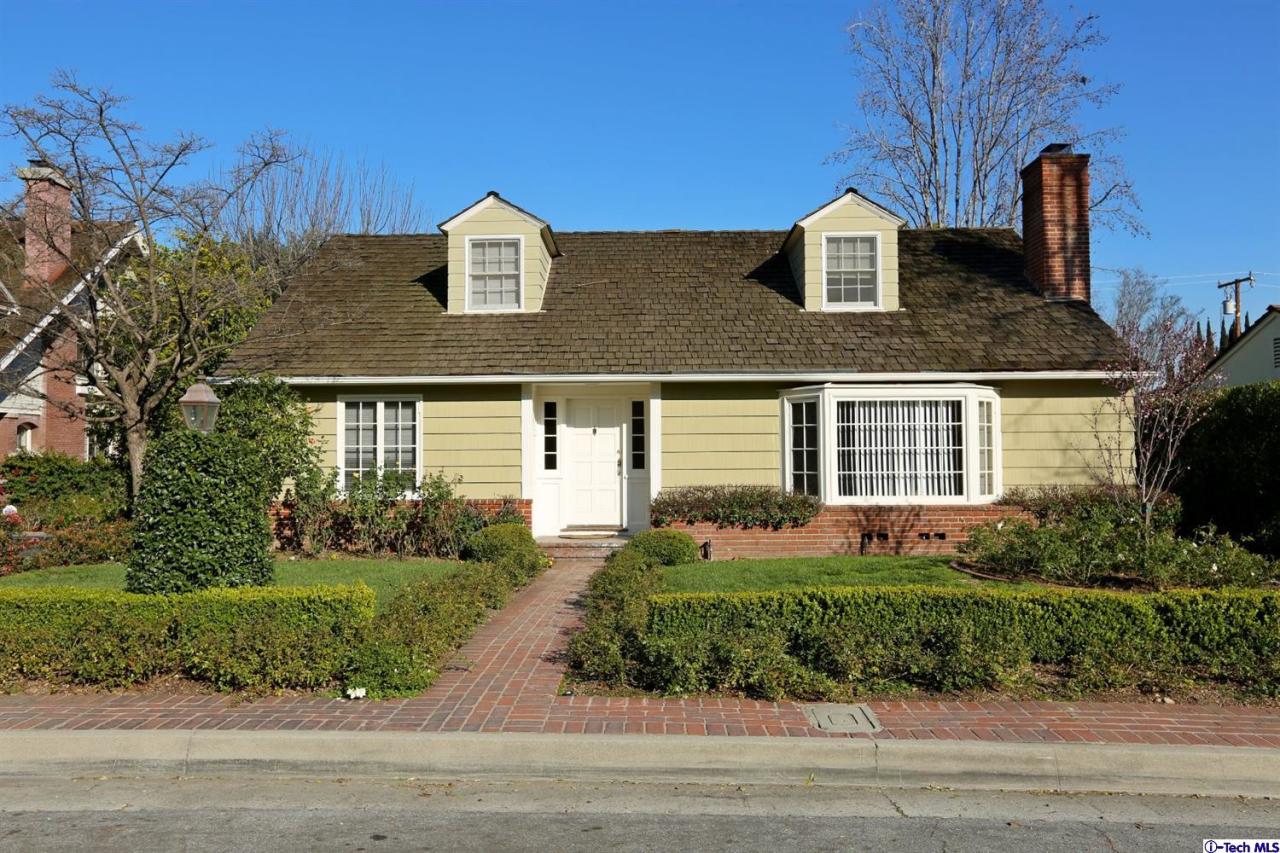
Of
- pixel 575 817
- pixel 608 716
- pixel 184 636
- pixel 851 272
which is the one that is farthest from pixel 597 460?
pixel 575 817

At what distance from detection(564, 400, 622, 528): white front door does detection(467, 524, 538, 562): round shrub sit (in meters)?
2.41

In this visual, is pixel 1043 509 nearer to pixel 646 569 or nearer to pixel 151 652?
pixel 646 569

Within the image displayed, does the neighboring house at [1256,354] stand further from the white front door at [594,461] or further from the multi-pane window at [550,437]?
the multi-pane window at [550,437]

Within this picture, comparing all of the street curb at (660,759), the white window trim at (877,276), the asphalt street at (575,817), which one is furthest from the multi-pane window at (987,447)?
the asphalt street at (575,817)

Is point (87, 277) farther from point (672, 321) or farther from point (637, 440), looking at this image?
point (672, 321)

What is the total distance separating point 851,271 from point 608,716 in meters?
10.8

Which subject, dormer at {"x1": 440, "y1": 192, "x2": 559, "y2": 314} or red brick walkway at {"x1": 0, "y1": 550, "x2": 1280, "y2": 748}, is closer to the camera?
red brick walkway at {"x1": 0, "y1": 550, "x2": 1280, "y2": 748}

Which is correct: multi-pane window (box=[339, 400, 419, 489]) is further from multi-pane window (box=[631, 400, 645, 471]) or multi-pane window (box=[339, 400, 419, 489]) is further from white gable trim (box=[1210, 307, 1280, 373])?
white gable trim (box=[1210, 307, 1280, 373])

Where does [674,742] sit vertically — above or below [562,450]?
below

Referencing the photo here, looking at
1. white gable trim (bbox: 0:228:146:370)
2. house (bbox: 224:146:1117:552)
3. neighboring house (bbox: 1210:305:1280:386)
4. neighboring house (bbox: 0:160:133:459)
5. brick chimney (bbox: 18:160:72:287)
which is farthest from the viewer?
neighboring house (bbox: 1210:305:1280:386)

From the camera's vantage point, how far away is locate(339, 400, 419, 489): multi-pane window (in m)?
14.0

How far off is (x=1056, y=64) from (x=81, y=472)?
27923 mm

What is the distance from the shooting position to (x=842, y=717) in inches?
239

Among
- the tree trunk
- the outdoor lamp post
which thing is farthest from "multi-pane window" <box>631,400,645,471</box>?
the tree trunk
